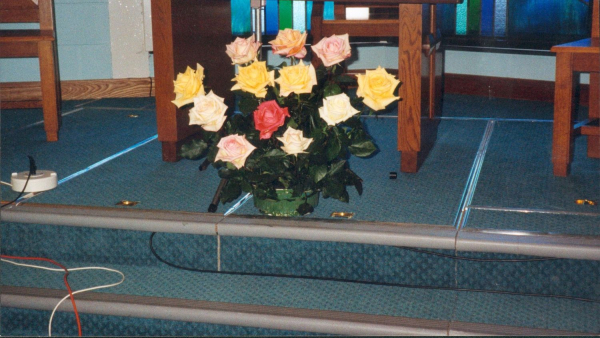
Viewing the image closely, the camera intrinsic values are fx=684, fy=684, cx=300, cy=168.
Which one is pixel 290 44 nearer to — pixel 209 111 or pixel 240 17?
pixel 209 111

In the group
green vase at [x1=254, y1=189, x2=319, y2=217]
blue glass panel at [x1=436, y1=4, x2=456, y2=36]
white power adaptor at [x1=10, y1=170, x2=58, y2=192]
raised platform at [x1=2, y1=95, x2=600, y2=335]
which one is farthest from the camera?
blue glass panel at [x1=436, y1=4, x2=456, y2=36]

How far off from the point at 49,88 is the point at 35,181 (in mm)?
721

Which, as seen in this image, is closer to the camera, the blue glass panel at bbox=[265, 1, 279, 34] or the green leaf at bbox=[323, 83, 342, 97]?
the green leaf at bbox=[323, 83, 342, 97]

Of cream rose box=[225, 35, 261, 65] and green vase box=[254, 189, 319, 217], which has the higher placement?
cream rose box=[225, 35, 261, 65]

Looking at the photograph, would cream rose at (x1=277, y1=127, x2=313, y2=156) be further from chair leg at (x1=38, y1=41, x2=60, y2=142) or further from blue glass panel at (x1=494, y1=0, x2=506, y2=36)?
blue glass panel at (x1=494, y1=0, x2=506, y2=36)

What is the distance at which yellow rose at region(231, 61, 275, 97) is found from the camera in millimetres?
1522

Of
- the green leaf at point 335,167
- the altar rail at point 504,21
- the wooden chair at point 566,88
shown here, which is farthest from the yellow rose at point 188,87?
the altar rail at point 504,21

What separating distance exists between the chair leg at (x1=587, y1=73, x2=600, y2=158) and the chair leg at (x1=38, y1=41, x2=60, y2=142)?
1811mm

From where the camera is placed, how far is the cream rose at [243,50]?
1.59 metres

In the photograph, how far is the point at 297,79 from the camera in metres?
1.49

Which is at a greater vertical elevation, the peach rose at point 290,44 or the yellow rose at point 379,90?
the peach rose at point 290,44

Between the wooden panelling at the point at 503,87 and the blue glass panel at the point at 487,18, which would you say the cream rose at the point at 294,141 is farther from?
the blue glass panel at the point at 487,18

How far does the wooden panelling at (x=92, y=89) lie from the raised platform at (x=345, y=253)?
139 cm

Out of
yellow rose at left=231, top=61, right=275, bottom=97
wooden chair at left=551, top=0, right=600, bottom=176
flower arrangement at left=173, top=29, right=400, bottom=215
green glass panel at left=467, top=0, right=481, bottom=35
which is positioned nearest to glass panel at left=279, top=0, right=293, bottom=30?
green glass panel at left=467, top=0, right=481, bottom=35
